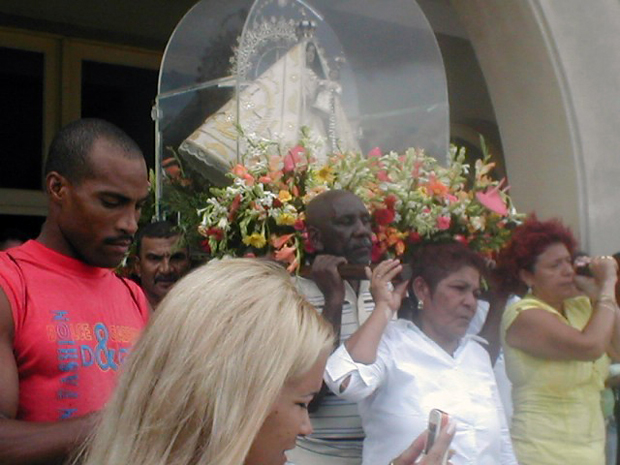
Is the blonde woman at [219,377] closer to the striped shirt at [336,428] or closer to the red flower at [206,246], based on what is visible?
Answer: the striped shirt at [336,428]

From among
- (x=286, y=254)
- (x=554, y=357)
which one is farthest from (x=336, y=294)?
(x=554, y=357)

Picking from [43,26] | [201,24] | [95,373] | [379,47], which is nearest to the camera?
[95,373]

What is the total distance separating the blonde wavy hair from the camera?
1.43 m

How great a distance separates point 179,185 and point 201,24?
2.79 feet

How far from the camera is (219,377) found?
1.43 metres

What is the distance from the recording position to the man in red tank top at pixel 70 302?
2055mm

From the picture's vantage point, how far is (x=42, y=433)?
2.00m

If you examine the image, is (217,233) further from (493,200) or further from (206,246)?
(493,200)

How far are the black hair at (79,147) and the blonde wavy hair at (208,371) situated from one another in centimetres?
91

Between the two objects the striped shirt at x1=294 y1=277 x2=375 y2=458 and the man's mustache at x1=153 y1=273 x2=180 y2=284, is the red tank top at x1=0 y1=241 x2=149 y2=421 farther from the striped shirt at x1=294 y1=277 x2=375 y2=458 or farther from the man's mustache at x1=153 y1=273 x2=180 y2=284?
the man's mustache at x1=153 y1=273 x2=180 y2=284

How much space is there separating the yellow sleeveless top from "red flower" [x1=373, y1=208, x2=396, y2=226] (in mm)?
626

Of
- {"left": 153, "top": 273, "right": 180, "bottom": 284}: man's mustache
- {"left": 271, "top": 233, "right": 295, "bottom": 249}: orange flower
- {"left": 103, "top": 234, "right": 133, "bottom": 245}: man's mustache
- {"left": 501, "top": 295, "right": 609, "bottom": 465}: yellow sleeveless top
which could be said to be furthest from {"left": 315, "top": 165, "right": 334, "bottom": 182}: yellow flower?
{"left": 103, "top": 234, "right": 133, "bottom": 245}: man's mustache

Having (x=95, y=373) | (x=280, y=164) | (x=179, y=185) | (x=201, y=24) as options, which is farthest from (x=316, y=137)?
(x=95, y=373)

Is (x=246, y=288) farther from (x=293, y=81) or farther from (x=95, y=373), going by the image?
(x=293, y=81)
